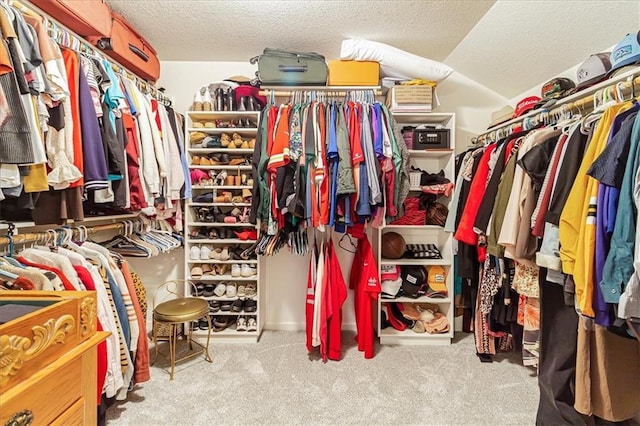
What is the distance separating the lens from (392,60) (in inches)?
81.1

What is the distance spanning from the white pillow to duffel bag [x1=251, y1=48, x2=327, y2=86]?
0.68 feet

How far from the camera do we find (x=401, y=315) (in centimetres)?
226

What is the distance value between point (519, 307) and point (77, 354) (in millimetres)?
1897

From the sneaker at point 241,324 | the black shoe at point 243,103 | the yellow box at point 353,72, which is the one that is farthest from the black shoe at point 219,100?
the sneaker at point 241,324

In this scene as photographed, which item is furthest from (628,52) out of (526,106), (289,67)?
(289,67)

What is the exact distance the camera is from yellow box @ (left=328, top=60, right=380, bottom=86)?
6.80ft

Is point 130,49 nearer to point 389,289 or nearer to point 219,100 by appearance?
point 219,100

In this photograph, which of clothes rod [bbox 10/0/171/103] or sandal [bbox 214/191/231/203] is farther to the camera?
sandal [bbox 214/191/231/203]

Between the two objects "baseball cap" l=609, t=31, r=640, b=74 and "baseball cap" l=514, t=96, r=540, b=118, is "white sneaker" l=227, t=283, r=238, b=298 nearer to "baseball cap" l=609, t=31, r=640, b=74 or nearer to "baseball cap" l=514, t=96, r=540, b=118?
"baseball cap" l=514, t=96, r=540, b=118

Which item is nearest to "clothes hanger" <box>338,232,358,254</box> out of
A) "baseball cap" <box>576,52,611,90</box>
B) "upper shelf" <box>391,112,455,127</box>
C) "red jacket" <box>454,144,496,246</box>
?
"red jacket" <box>454,144,496,246</box>

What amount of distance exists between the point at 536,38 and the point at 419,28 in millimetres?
721

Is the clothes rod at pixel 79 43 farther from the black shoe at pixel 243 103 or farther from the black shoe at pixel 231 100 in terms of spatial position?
the black shoe at pixel 243 103

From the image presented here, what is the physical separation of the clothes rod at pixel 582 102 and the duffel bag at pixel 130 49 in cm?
250

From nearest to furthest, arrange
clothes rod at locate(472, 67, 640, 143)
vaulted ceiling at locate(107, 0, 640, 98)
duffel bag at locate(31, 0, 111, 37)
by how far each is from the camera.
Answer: clothes rod at locate(472, 67, 640, 143) → duffel bag at locate(31, 0, 111, 37) → vaulted ceiling at locate(107, 0, 640, 98)
